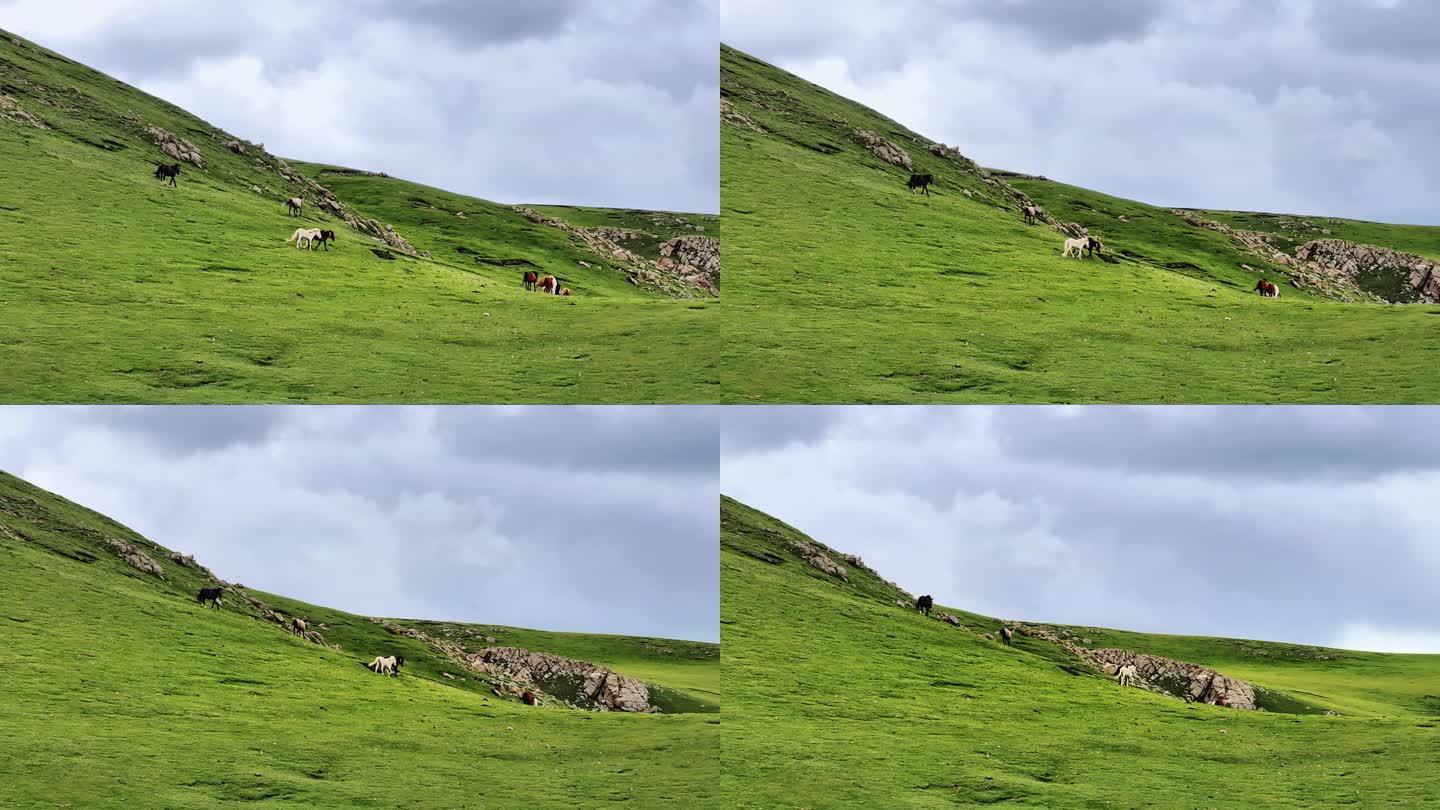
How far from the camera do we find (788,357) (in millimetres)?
59156

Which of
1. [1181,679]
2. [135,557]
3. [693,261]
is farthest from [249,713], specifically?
[693,261]

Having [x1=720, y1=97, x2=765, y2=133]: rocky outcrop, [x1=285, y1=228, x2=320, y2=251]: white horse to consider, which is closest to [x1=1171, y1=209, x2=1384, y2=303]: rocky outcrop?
[x1=720, y1=97, x2=765, y2=133]: rocky outcrop

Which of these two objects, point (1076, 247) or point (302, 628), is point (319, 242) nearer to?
point (302, 628)

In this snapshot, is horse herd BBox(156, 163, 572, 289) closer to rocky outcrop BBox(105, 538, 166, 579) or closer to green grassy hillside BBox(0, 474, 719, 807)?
green grassy hillside BBox(0, 474, 719, 807)

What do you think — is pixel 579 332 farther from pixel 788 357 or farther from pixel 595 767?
pixel 595 767

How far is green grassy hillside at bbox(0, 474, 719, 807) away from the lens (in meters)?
44.9

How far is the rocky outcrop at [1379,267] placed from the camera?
4023 inches

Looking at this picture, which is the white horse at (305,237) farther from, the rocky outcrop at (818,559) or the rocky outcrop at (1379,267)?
the rocky outcrop at (1379,267)

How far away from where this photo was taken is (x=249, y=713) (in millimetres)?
50812

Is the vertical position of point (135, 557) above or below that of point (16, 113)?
below

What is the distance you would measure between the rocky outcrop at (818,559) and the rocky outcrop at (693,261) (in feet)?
162

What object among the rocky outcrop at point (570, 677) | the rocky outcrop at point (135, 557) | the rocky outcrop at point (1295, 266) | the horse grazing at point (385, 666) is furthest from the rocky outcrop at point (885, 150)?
the rocky outcrop at point (135, 557)

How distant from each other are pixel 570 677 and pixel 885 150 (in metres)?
38.3

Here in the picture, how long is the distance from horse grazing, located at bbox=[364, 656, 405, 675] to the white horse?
23895 mm
